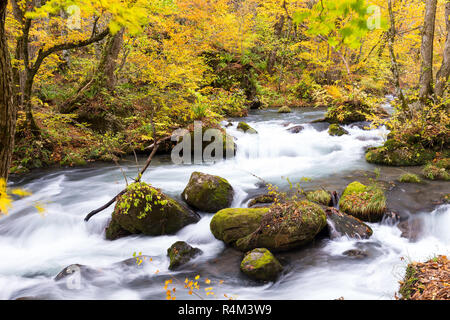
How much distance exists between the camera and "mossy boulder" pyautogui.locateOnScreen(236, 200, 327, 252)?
473cm

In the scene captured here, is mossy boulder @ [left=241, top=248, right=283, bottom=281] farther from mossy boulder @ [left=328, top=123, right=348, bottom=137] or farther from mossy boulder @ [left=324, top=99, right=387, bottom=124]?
mossy boulder @ [left=324, top=99, right=387, bottom=124]

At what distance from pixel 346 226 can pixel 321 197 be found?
3.53 ft

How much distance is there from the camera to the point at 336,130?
38.8ft

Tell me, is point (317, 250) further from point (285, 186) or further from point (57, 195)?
point (57, 195)

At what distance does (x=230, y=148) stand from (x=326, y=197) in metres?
4.95

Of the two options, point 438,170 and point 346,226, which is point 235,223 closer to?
point 346,226

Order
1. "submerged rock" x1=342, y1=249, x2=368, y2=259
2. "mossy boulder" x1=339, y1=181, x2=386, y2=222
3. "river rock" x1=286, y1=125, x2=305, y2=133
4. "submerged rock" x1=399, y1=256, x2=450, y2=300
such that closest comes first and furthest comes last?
"submerged rock" x1=399, y1=256, x2=450, y2=300 < "submerged rock" x1=342, y1=249, x2=368, y2=259 < "mossy boulder" x1=339, y1=181, x2=386, y2=222 < "river rock" x1=286, y1=125, x2=305, y2=133

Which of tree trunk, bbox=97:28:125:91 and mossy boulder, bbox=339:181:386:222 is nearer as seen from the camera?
mossy boulder, bbox=339:181:386:222

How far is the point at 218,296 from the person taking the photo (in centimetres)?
399

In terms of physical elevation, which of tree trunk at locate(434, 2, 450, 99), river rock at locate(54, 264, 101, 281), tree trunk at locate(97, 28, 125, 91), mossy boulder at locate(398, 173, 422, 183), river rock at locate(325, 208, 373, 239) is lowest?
river rock at locate(54, 264, 101, 281)

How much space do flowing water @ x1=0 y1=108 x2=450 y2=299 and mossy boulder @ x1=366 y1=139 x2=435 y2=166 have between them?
0.50m

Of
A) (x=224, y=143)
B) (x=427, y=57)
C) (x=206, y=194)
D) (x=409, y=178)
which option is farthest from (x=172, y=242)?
(x=427, y=57)

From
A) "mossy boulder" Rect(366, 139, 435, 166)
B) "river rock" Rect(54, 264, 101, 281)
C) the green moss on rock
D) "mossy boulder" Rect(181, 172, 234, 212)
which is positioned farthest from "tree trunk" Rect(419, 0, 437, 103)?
"river rock" Rect(54, 264, 101, 281)
